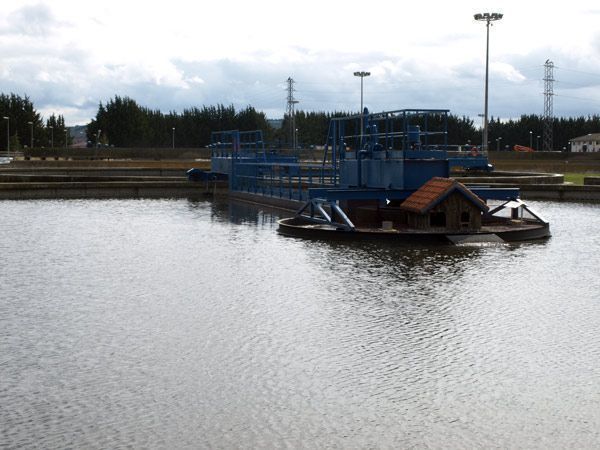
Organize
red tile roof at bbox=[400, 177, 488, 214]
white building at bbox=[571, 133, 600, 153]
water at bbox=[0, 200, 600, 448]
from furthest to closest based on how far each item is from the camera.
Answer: white building at bbox=[571, 133, 600, 153], red tile roof at bbox=[400, 177, 488, 214], water at bbox=[0, 200, 600, 448]

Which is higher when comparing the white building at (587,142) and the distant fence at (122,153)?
the white building at (587,142)

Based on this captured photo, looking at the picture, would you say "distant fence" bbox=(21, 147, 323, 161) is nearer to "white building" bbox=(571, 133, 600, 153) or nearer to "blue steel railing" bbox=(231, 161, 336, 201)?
"blue steel railing" bbox=(231, 161, 336, 201)

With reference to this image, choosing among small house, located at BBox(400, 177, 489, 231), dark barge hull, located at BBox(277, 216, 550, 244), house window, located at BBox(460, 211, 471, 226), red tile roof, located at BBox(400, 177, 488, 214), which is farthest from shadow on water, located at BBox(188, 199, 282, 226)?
house window, located at BBox(460, 211, 471, 226)

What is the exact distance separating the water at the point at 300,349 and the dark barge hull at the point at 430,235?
6.38 feet

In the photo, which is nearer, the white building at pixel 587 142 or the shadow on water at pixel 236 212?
the shadow on water at pixel 236 212

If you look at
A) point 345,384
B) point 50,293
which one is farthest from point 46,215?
point 345,384

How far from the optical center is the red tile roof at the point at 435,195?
26.1 m

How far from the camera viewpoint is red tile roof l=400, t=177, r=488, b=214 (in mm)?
26109

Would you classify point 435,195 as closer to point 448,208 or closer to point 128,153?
point 448,208

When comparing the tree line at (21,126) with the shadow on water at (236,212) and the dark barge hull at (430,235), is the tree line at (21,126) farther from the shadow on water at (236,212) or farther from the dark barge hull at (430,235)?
the dark barge hull at (430,235)

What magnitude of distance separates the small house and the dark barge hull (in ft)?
2.21

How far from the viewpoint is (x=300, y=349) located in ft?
38.8

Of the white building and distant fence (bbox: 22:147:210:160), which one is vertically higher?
the white building

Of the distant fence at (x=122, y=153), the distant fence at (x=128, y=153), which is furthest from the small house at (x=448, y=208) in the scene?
the distant fence at (x=128, y=153)
